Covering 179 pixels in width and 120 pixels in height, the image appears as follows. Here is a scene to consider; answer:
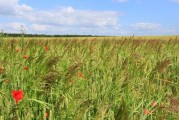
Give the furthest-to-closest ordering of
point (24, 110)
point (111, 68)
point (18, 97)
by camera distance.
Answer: point (111, 68) < point (24, 110) < point (18, 97)

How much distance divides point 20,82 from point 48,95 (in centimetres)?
40

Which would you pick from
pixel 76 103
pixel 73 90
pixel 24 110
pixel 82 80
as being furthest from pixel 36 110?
pixel 82 80

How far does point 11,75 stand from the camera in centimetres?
308

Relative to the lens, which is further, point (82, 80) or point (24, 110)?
point (82, 80)

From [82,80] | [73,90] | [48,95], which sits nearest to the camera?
[48,95]

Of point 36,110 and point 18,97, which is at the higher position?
point 18,97

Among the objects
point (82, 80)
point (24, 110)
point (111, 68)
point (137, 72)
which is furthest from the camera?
point (111, 68)

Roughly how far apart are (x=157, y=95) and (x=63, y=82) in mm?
745

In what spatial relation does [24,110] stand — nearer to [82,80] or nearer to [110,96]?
[110,96]

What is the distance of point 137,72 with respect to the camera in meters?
3.54

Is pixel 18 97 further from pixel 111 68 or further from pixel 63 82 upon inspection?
pixel 111 68

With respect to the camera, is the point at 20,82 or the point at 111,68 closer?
the point at 20,82

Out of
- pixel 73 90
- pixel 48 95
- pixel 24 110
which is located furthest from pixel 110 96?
pixel 24 110

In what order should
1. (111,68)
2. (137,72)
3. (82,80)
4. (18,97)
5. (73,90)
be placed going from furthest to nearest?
(111,68)
(137,72)
(82,80)
(73,90)
(18,97)
